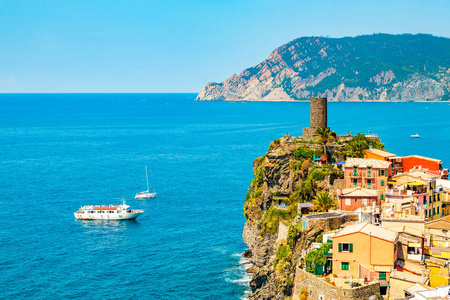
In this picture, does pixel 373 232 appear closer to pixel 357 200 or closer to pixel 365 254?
pixel 365 254

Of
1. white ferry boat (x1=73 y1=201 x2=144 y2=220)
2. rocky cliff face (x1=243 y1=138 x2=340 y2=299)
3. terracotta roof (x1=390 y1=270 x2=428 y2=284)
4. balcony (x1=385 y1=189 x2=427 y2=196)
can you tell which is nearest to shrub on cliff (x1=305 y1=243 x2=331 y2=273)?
terracotta roof (x1=390 y1=270 x2=428 y2=284)

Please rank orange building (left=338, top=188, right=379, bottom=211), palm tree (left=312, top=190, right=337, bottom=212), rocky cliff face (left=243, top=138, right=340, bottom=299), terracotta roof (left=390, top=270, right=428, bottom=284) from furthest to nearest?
rocky cliff face (left=243, top=138, right=340, bottom=299) < palm tree (left=312, top=190, right=337, bottom=212) < orange building (left=338, top=188, right=379, bottom=211) < terracotta roof (left=390, top=270, right=428, bottom=284)

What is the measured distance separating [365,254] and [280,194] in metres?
22.8

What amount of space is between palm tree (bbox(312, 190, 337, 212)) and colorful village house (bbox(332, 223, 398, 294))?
12003mm

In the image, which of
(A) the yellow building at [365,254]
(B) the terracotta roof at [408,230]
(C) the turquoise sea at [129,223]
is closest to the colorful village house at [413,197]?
(B) the terracotta roof at [408,230]

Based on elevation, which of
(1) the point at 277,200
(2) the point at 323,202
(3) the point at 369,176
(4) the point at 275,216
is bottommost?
(4) the point at 275,216

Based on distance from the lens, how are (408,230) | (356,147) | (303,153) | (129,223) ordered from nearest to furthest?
(408,230) → (303,153) → (356,147) → (129,223)

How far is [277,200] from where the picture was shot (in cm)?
5900

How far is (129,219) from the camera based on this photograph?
9569 centimetres

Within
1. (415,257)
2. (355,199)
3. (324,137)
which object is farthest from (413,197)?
(324,137)

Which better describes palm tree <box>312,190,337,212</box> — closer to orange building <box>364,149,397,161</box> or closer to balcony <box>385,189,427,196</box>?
balcony <box>385,189,427,196</box>

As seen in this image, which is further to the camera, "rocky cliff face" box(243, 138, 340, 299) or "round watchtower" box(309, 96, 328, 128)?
"round watchtower" box(309, 96, 328, 128)

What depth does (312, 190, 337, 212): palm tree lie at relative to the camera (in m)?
49.9

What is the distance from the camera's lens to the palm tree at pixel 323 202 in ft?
A: 164
